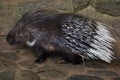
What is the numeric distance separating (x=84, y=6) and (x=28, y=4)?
653mm

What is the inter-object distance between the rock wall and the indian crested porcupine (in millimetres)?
489

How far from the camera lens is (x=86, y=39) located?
9.68 ft

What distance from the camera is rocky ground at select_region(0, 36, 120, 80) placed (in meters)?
2.75

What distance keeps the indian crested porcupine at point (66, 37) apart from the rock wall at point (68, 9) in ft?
1.60

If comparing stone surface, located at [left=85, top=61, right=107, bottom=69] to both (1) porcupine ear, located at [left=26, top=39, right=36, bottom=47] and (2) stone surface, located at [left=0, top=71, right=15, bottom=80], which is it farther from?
(2) stone surface, located at [left=0, top=71, right=15, bottom=80]

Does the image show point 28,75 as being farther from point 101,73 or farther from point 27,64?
point 101,73

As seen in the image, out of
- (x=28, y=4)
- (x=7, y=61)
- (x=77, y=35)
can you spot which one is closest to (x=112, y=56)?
(x=77, y=35)

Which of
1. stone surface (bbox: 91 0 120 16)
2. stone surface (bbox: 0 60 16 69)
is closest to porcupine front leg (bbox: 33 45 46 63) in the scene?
stone surface (bbox: 0 60 16 69)

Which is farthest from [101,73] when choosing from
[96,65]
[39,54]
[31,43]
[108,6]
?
[108,6]

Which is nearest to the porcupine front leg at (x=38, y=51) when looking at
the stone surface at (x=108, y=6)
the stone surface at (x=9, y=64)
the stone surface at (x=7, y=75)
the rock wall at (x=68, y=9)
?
the stone surface at (x=9, y=64)

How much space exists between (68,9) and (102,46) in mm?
911

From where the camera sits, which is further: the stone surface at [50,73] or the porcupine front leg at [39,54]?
the porcupine front leg at [39,54]

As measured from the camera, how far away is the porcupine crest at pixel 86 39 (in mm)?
2928

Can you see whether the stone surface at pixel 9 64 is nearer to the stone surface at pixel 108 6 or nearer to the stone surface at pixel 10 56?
the stone surface at pixel 10 56
